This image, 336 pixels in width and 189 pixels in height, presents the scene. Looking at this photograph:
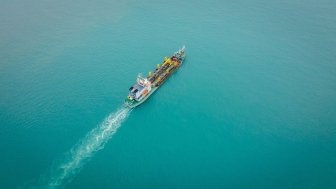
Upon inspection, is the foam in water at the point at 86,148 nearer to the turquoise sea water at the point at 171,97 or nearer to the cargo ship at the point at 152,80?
the turquoise sea water at the point at 171,97

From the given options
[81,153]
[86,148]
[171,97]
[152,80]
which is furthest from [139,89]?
[81,153]

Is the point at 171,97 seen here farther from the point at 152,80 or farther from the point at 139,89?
the point at 139,89

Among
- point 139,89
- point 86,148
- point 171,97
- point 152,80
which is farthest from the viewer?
point 152,80

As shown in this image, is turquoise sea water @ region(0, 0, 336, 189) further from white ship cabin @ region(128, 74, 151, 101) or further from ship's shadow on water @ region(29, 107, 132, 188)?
white ship cabin @ region(128, 74, 151, 101)

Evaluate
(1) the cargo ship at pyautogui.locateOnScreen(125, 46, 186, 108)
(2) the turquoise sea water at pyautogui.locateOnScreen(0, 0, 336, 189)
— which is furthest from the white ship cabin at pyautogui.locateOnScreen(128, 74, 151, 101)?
(2) the turquoise sea water at pyautogui.locateOnScreen(0, 0, 336, 189)

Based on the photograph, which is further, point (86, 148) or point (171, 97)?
point (171, 97)

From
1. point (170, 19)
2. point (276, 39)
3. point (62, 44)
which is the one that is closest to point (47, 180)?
point (62, 44)
